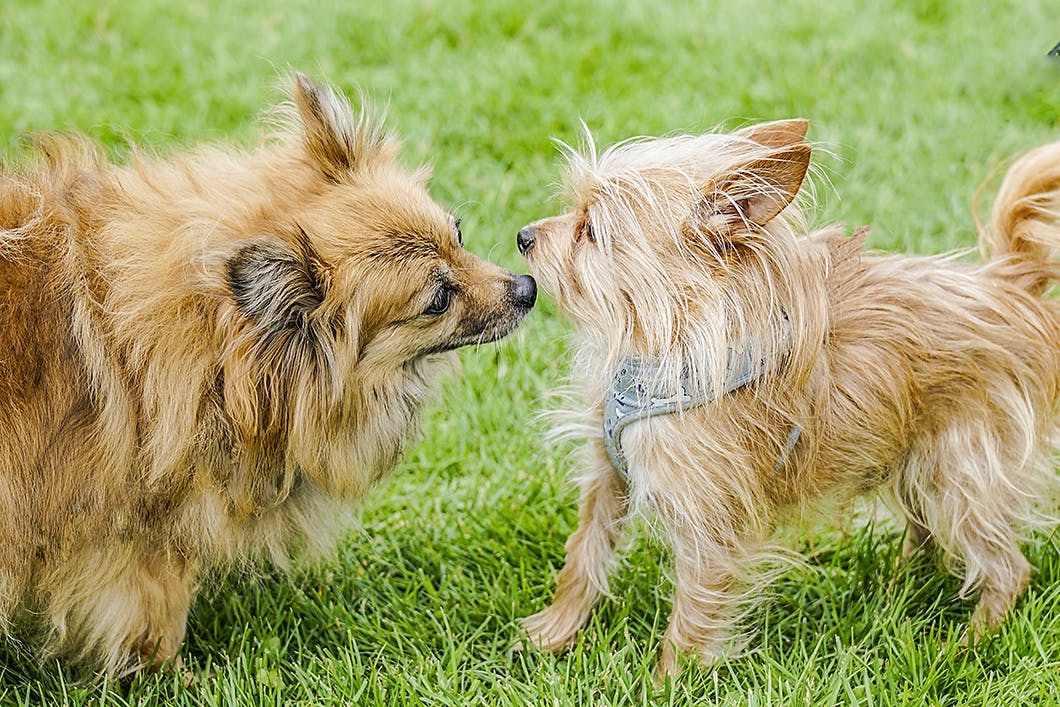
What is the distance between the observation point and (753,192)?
101 inches

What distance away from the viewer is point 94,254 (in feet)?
8.80

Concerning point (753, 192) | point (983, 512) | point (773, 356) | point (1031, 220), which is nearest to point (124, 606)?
point (773, 356)

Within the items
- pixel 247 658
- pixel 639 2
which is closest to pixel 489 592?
pixel 247 658

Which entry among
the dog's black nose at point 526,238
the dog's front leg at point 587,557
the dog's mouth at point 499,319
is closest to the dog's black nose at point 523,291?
the dog's mouth at point 499,319

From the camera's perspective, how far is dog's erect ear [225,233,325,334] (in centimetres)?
240

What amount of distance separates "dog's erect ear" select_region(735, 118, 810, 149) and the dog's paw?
1.63 m

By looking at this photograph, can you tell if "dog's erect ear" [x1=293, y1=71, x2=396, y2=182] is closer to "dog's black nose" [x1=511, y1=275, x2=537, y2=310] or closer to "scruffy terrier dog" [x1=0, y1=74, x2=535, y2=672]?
"scruffy terrier dog" [x1=0, y1=74, x2=535, y2=672]

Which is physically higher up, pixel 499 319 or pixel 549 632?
pixel 499 319

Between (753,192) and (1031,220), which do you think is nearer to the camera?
Result: (753,192)

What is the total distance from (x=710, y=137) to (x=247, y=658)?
2.12 m

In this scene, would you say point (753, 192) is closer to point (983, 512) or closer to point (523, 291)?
point (523, 291)

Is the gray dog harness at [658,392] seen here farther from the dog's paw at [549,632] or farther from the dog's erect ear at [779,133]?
the dog's paw at [549,632]

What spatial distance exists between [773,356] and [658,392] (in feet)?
1.04

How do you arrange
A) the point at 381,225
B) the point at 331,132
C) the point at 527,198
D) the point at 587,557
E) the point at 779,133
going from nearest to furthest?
1. the point at 779,133
2. the point at 381,225
3. the point at 331,132
4. the point at 587,557
5. the point at 527,198
